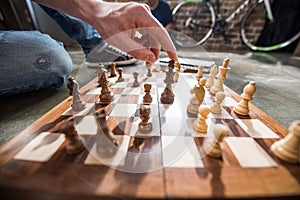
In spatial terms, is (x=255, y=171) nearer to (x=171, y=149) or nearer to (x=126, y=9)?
(x=171, y=149)

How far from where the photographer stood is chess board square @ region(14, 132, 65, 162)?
398 millimetres

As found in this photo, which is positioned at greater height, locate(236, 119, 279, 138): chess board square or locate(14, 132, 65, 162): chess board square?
locate(14, 132, 65, 162): chess board square

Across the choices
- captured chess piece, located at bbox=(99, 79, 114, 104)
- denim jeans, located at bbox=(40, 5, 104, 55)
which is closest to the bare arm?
captured chess piece, located at bbox=(99, 79, 114, 104)

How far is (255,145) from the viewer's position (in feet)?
1.52

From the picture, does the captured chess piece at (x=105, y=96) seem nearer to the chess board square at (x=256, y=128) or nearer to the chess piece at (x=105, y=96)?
the chess piece at (x=105, y=96)

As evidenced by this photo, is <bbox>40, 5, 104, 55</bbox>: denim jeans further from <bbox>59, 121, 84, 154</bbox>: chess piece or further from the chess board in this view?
<bbox>59, 121, 84, 154</bbox>: chess piece

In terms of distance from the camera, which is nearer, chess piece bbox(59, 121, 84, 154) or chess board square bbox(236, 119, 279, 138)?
chess piece bbox(59, 121, 84, 154)

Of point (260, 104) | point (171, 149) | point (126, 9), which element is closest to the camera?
point (171, 149)

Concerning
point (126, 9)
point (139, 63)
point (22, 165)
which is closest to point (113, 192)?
point (22, 165)

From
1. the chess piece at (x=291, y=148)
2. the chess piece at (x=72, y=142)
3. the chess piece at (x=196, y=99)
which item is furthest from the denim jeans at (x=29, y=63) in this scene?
the chess piece at (x=291, y=148)

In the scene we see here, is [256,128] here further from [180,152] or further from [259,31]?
[259,31]

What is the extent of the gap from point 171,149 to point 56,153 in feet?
0.95

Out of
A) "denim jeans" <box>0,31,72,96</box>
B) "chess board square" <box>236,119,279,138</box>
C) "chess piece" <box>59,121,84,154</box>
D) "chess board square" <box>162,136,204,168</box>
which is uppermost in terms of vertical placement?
"denim jeans" <box>0,31,72,96</box>

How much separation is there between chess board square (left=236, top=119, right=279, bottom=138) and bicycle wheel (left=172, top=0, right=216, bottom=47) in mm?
2330
